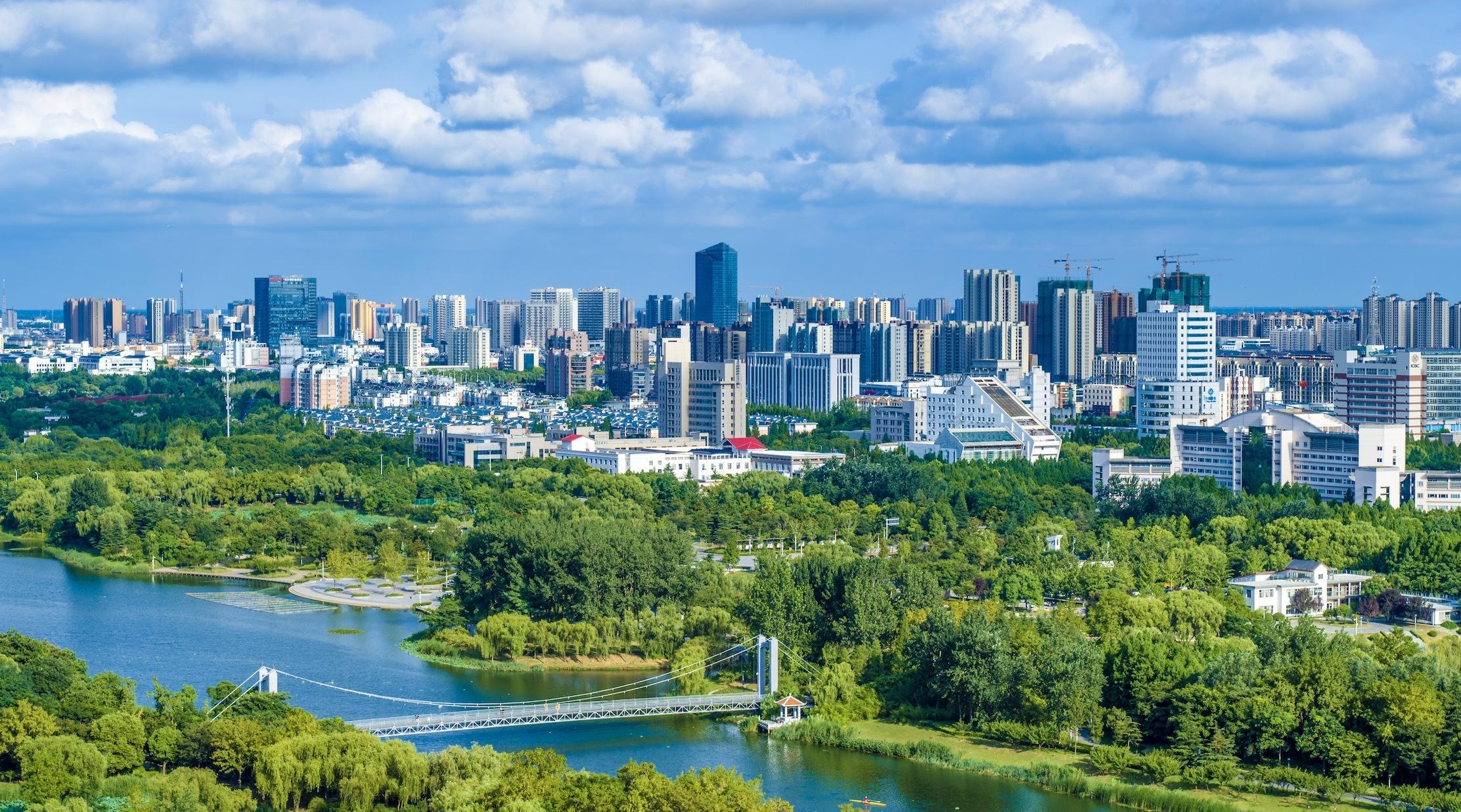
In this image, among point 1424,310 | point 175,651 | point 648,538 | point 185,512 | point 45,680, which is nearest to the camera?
point 45,680

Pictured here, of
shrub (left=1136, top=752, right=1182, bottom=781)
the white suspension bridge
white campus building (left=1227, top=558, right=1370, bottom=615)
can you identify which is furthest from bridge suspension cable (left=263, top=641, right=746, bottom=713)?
white campus building (left=1227, top=558, right=1370, bottom=615)

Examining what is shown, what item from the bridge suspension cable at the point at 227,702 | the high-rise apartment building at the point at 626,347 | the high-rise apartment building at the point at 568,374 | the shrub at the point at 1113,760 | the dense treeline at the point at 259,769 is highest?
the high-rise apartment building at the point at 626,347

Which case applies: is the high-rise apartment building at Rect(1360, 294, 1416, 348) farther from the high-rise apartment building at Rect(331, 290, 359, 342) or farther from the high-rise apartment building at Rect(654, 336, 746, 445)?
the high-rise apartment building at Rect(331, 290, 359, 342)

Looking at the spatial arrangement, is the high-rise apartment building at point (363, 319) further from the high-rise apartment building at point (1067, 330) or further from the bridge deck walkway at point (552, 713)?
the bridge deck walkway at point (552, 713)

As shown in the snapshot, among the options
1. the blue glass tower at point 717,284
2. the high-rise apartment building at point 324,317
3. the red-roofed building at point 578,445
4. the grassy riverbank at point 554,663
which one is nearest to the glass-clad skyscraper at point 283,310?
the high-rise apartment building at point 324,317

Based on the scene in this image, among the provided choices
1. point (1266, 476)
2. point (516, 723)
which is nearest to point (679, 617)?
point (516, 723)

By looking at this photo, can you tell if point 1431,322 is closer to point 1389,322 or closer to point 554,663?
point 1389,322

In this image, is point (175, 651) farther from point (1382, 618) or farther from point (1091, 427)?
point (1091, 427)
